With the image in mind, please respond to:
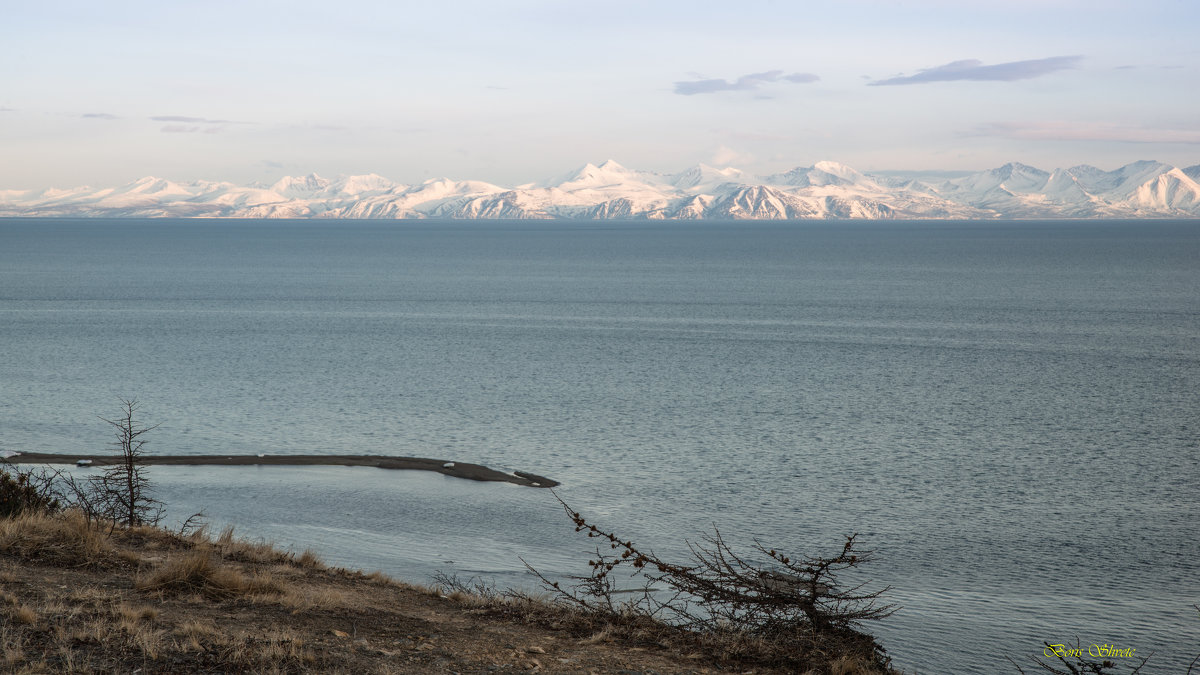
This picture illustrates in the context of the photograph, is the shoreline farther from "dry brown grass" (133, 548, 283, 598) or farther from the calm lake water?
"dry brown grass" (133, 548, 283, 598)

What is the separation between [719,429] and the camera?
134 ft

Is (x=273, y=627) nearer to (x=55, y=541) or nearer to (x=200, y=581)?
(x=200, y=581)

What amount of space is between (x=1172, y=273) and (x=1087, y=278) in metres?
16.9

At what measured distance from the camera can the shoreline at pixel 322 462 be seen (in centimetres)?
3350

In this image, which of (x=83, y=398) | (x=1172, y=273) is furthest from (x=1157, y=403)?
(x=1172, y=273)

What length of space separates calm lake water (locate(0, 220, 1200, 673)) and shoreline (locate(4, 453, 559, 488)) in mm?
793

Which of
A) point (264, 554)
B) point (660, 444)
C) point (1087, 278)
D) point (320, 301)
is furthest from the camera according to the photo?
point (1087, 278)

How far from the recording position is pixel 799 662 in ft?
39.3

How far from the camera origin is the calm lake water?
24516 millimetres

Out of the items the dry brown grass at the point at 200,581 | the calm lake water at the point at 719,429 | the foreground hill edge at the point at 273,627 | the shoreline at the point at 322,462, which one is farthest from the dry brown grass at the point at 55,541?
the shoreline at the point at 322,462

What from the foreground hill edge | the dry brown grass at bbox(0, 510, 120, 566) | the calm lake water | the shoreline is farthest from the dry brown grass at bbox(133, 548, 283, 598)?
the shoreline

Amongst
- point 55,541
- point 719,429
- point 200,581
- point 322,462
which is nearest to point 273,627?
point 200,581

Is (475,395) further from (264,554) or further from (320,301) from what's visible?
(320,301)

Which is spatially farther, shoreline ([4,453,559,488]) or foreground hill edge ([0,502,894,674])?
shoreline ([4,453,559,488])
